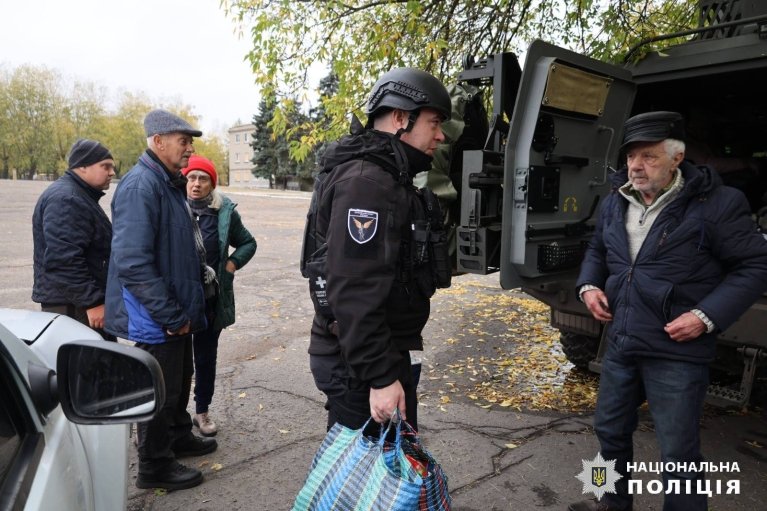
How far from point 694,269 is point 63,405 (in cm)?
237

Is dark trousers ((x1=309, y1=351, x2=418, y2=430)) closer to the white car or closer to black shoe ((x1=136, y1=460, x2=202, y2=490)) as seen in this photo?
the white car

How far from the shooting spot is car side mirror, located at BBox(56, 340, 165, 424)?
1.26 m

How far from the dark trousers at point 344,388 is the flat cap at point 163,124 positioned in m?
1.57

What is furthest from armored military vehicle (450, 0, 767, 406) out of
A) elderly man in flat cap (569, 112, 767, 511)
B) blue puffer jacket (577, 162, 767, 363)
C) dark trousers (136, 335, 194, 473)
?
dark trousers (136, 335, 194, 473)

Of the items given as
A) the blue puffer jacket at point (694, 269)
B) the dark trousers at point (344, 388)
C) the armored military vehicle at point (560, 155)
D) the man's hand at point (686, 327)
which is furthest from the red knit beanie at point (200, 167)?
the man's hand at point (686, 327)

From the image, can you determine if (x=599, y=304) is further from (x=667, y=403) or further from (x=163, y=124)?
(x=163, y=124)

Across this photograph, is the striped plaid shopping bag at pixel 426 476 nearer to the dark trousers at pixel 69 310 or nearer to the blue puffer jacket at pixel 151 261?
the blue puffer jacket at pixel 151 261

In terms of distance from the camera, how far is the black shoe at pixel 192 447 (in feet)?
11.1

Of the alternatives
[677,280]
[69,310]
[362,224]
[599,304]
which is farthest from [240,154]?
[362,224]

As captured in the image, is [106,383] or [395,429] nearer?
[106,383]

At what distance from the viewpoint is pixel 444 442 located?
3631 millimetres

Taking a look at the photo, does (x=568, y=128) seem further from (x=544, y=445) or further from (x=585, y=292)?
(x=544, y=445)

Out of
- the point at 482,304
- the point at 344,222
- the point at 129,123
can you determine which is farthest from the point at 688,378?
the point at 129,123

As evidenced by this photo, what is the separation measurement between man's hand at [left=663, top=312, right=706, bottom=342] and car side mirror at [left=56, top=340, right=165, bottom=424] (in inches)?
80.1
